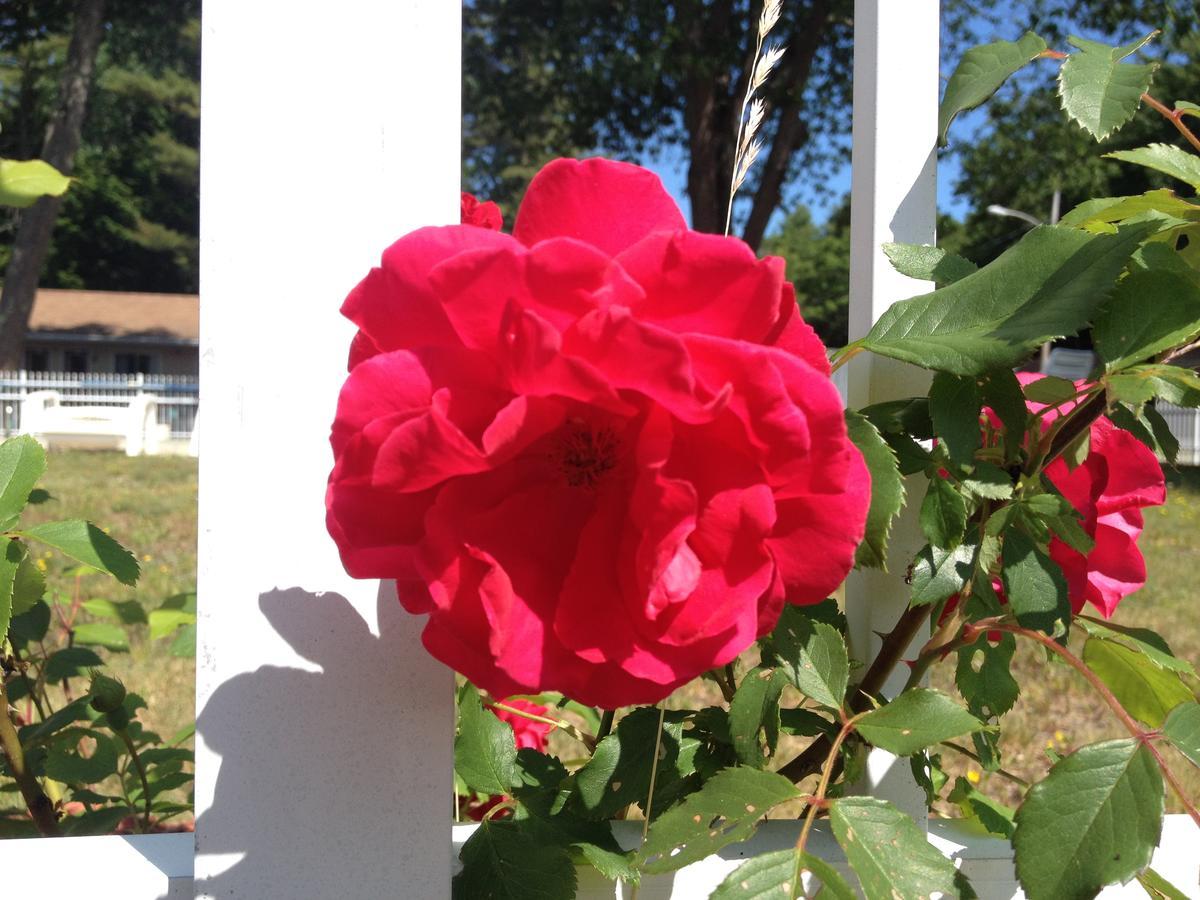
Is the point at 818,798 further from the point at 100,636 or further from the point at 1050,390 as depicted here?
the point at 100,636

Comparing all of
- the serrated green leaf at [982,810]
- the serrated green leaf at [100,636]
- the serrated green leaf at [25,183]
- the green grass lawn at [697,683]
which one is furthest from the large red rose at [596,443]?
the serrated green leaf at [100,636]

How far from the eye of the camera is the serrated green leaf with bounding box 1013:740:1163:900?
53 cm

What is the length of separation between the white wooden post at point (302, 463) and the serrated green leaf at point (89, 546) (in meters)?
0.23

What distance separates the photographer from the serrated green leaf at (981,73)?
0.69 metres

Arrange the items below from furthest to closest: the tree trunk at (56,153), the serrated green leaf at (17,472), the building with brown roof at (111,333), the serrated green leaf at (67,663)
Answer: the building with brown roof at (111,333) < the tree trunk at (56,153) < the serrated green leaf at (67,663) < the serrated green leaf at (17,472)

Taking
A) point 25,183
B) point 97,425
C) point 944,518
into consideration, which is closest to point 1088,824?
point 944,518

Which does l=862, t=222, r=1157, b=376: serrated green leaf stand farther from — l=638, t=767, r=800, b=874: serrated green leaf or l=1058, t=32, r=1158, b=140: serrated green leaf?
l=638, t=767, r=800, b=874: serrated green leaf

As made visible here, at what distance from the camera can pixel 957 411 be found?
0.63m

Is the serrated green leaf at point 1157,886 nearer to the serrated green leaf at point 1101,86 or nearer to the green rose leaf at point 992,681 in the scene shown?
the green rose leaf at point 992,681

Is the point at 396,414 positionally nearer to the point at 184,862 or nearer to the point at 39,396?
the point at 184,862

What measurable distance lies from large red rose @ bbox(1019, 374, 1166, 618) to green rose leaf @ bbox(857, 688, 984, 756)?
0.57 ft

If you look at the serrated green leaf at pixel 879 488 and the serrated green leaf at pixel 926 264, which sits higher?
the serrated green leaf at pixel 926 264

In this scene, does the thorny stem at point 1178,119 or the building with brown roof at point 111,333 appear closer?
the thorny stem at point 1178,119

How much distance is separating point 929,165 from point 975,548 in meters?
0.29
